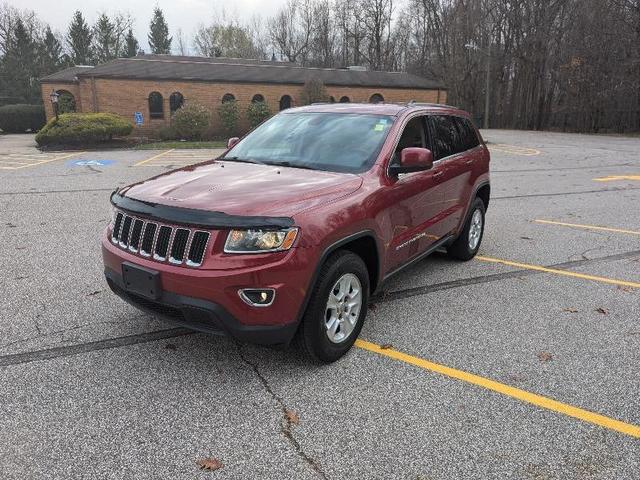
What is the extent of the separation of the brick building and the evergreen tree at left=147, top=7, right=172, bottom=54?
Answer: 180ft

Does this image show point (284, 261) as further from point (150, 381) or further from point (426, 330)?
point (426, 330)

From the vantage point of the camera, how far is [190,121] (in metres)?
28.4

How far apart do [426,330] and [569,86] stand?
1775 inches

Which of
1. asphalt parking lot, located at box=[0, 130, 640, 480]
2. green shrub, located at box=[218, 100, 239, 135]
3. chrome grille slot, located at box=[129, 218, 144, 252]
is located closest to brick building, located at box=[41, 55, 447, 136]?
green shrub, located at box=[218, 100, 239, 135]

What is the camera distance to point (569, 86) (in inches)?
1660

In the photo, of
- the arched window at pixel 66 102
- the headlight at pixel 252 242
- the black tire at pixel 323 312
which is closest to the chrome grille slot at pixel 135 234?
the headlight at pixel 252 242

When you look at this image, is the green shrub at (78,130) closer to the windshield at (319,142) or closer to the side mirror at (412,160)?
the windshield at (319,142)

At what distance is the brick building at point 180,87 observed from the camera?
29.9m

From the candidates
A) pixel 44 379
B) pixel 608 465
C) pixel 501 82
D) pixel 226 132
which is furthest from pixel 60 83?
pixel 501 82

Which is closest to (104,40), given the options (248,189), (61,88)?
(61,88)

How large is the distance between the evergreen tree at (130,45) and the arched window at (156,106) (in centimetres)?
4488

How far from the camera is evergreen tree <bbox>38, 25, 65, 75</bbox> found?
2291 inches

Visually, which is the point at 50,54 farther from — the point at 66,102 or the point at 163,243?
the point at 163,243

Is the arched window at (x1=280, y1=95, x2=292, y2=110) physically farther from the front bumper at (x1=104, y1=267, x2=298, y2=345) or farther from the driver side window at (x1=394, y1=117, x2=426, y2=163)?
the front bumper at (x1=104, y1=267, x2=298, y2=345)
